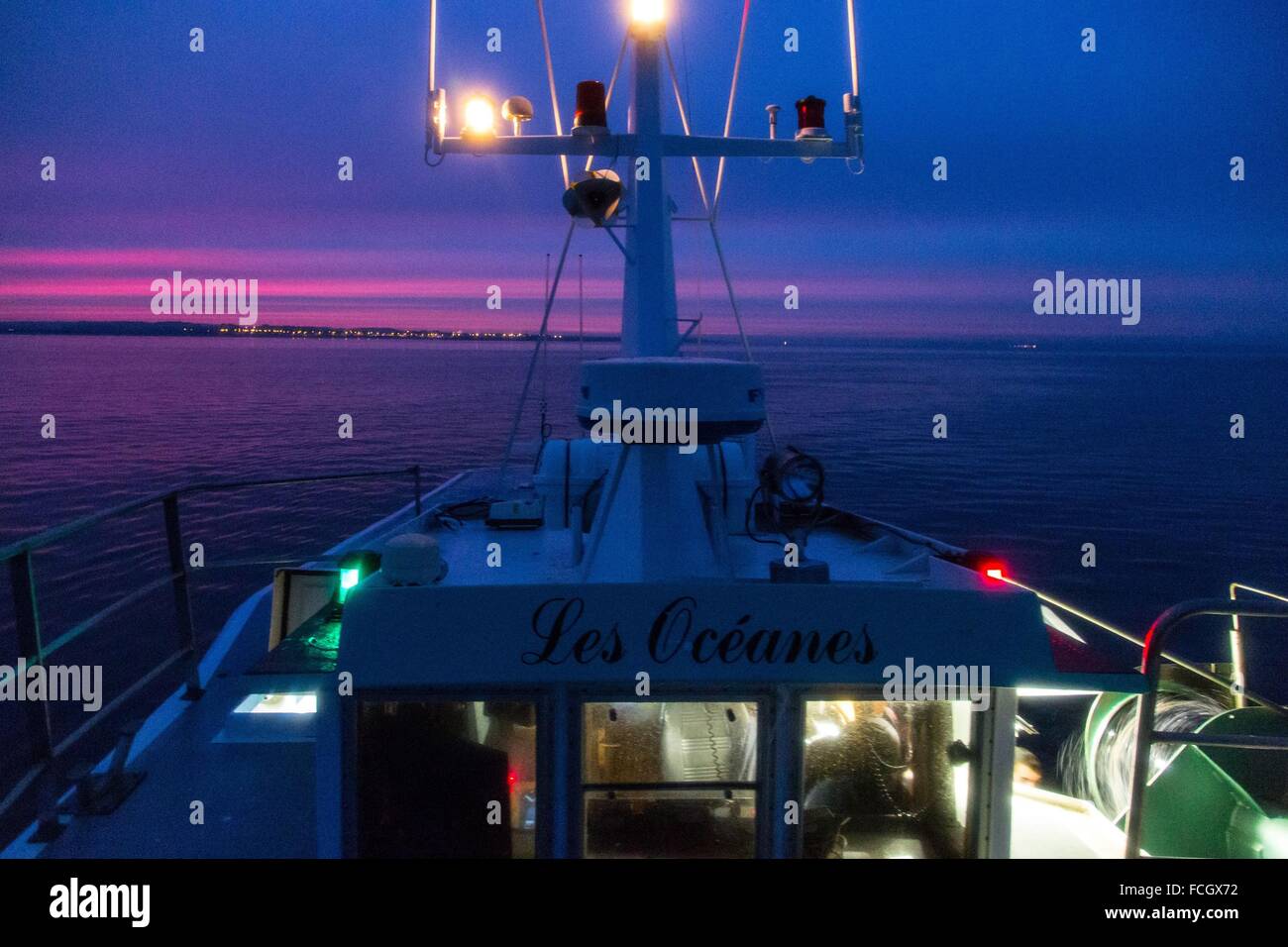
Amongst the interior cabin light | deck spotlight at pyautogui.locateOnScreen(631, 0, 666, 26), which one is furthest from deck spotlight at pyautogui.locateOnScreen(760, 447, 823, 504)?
the interior cabin light

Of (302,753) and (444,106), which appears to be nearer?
(302,753)

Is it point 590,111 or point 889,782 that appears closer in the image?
point 889,782

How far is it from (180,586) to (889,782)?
483 cm

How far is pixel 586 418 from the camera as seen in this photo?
3760mm

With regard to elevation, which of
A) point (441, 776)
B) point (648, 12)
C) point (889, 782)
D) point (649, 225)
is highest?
point (648, 12)

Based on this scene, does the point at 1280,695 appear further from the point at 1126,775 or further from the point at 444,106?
the point at 444,106

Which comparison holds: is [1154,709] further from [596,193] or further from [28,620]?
[28,620]

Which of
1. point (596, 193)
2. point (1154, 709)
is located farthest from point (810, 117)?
point (1154, 709)

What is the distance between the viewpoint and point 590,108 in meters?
5.70

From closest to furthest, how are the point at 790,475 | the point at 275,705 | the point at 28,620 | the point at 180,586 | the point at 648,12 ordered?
the point at 28,620, the point at 790,475, the point at 180,586, the point at 275,705, the point at 648,12

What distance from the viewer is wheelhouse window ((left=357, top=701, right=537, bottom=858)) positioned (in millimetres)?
3164

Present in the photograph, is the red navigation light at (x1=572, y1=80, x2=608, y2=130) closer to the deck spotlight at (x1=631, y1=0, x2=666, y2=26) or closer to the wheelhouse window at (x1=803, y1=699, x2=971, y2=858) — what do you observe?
the deck spotlight at (x1=631, y1=0, x2=666, y2=26)
